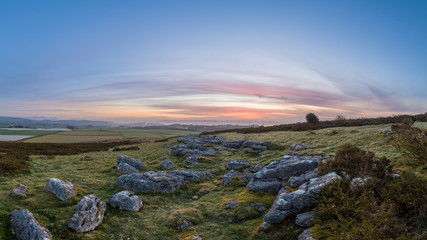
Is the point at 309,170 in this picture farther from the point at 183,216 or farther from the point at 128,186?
the point at 128,186

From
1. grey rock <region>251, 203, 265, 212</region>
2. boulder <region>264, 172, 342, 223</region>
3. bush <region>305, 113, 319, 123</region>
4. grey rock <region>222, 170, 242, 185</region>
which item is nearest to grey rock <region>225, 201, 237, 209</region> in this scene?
grey rock <region>251, 203, 265, 212</region>

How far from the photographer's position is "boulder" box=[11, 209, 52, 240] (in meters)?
8.09

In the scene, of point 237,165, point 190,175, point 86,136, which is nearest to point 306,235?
point 190,175

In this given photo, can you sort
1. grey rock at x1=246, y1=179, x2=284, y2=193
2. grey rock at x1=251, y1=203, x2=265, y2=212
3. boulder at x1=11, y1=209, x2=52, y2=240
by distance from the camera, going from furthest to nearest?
grey rock at x1=246, y1=179, x2=284, y2=193, grey rock at x1=251, y1=203, x2=265, y2=212, boulder at x1=11, y1=209, x2=52, y2=240

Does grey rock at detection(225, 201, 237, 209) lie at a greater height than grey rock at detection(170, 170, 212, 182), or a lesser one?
lesser

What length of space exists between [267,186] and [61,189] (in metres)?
12.2

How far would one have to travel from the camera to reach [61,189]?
11.9 metres

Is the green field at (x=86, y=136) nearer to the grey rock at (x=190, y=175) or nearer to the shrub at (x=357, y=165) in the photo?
the grey rock at (x=190, y=175)

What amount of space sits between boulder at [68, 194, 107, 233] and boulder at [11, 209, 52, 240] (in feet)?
3.29

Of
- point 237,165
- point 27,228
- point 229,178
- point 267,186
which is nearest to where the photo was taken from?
point 27,228

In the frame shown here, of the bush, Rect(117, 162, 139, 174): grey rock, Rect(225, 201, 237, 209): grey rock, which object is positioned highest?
the bush

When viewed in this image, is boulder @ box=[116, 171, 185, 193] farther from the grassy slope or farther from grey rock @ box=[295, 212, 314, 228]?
grey rock @ box=[295, 212, 314, 228]

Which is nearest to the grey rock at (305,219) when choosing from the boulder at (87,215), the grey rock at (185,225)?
the grey rock at (185,225)

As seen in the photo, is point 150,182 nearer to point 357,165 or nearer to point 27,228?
point 27,228
